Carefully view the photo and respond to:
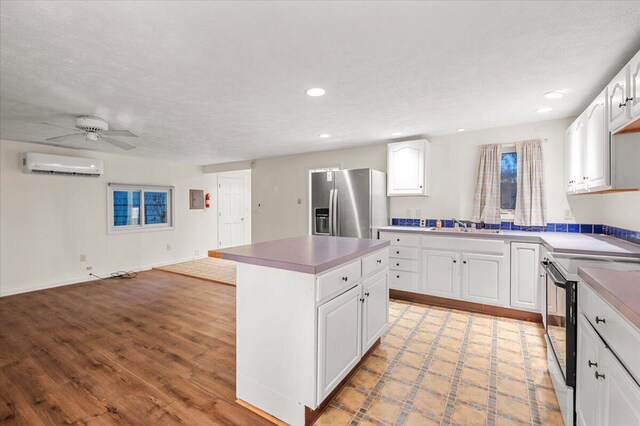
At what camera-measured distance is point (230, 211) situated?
7.83 metres

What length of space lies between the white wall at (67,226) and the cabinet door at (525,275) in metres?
6.22

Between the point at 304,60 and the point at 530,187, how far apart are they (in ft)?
10.1

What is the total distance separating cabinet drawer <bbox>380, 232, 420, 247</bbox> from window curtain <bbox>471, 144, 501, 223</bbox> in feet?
2.98

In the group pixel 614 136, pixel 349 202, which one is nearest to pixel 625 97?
pixel 614 136

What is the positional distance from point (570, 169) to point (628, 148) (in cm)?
116

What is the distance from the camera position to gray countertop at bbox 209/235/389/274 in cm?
166

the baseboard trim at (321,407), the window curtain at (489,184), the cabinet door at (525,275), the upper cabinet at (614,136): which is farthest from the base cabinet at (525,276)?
the baseboard trim at (321,407)

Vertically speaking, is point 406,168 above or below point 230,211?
above

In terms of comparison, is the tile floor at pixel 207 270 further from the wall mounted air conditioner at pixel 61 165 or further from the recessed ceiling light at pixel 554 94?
the recessed ceiling light at pixel 554 94

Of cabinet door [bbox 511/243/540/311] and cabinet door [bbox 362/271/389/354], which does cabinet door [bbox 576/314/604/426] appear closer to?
cabinet door [bbox 362/271/389/354]

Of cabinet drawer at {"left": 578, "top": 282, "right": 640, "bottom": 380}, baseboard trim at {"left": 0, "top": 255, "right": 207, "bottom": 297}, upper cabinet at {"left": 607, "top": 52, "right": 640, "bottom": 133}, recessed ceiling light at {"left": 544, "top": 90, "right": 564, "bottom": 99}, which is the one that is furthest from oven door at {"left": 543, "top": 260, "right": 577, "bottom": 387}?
baseboard trim at {"left": 0, "top": 255, "right": 207, "bottom": 297}

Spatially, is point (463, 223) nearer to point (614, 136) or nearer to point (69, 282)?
point (614, 136)

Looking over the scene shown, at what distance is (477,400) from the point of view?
1915 mm

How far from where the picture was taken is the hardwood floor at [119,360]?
184 cm
